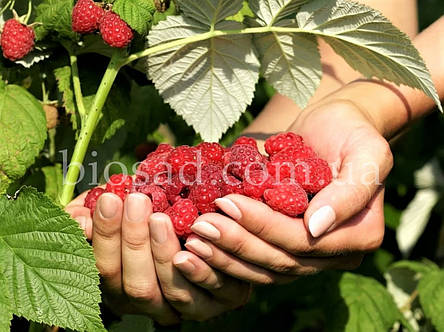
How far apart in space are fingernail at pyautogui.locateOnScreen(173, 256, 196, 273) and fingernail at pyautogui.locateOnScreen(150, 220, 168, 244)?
0.04 meters

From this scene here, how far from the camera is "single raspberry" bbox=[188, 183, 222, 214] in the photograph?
4.19 ft

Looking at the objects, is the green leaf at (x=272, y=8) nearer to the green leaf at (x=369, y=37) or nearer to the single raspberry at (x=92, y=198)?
the green leaf at (x=369, y=37)

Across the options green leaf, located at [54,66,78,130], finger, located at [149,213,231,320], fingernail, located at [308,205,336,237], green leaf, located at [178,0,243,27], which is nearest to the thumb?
fingernail, located at [308,205,336,237]

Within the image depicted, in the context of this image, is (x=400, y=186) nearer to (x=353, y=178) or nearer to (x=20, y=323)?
(x=353, y=178)

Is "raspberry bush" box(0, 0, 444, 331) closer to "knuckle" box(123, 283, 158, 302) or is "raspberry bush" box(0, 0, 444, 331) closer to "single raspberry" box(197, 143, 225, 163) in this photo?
"single raspberry" box(197, 143, 225, 163)

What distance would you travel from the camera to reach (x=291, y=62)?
1462 millimetres

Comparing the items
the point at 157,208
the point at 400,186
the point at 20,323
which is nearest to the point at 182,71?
the point at 157,208

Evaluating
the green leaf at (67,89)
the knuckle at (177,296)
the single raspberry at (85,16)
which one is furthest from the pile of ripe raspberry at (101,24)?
the knuckle at (177,296)

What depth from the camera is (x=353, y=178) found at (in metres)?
1.33

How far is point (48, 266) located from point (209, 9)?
1.67 ft

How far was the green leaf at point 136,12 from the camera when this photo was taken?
123cm

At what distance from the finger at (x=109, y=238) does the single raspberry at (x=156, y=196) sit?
2.2 inches

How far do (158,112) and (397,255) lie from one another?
129 centimetres

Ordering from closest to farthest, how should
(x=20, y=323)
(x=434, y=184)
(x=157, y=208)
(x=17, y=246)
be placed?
(x=17, y=246) → (x=157, y=208) → (x=20, y=323) → (x=434, y=184)
